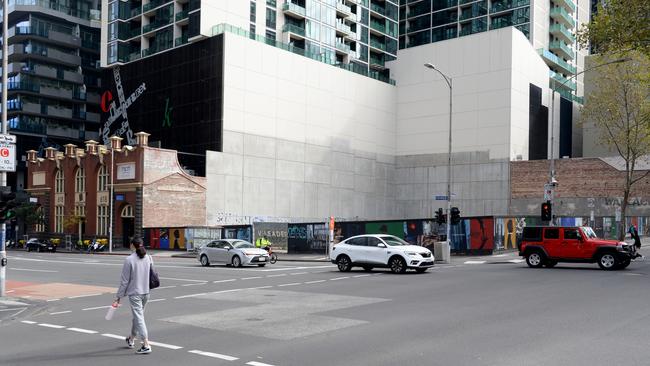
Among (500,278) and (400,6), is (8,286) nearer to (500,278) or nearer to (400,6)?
(500,278)

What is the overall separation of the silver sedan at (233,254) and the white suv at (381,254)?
230 inches

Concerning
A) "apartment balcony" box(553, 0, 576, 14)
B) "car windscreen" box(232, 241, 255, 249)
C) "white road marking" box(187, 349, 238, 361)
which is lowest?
"car windscreen" box(232, 241, 255, 249)

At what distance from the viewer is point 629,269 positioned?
78.8ft

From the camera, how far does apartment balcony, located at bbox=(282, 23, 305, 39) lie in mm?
70500

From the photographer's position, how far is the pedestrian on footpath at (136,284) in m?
9.34

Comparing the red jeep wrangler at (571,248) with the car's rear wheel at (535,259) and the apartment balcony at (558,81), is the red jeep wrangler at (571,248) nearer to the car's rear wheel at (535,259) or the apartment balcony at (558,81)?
the car's rear wheel at (535,259)

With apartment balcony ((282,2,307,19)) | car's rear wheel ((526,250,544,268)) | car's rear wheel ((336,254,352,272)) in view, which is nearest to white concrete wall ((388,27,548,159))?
apartment balcony ((282,2,307,19))

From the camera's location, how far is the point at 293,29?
233 feet

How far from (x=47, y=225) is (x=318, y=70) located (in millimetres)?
34227

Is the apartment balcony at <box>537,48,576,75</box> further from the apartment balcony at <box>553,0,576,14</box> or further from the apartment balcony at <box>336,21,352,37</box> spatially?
the apartment balcony at <box>336,21,352,37</box>

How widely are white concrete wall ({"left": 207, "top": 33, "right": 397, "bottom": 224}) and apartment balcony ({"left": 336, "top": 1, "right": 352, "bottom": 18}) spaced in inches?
385

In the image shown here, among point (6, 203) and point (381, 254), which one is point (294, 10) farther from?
point (6, 203)

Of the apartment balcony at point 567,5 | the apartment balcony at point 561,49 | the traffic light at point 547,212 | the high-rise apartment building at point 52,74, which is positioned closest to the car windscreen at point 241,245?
the traffic light at point 547,212

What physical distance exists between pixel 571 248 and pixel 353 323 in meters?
15.7
